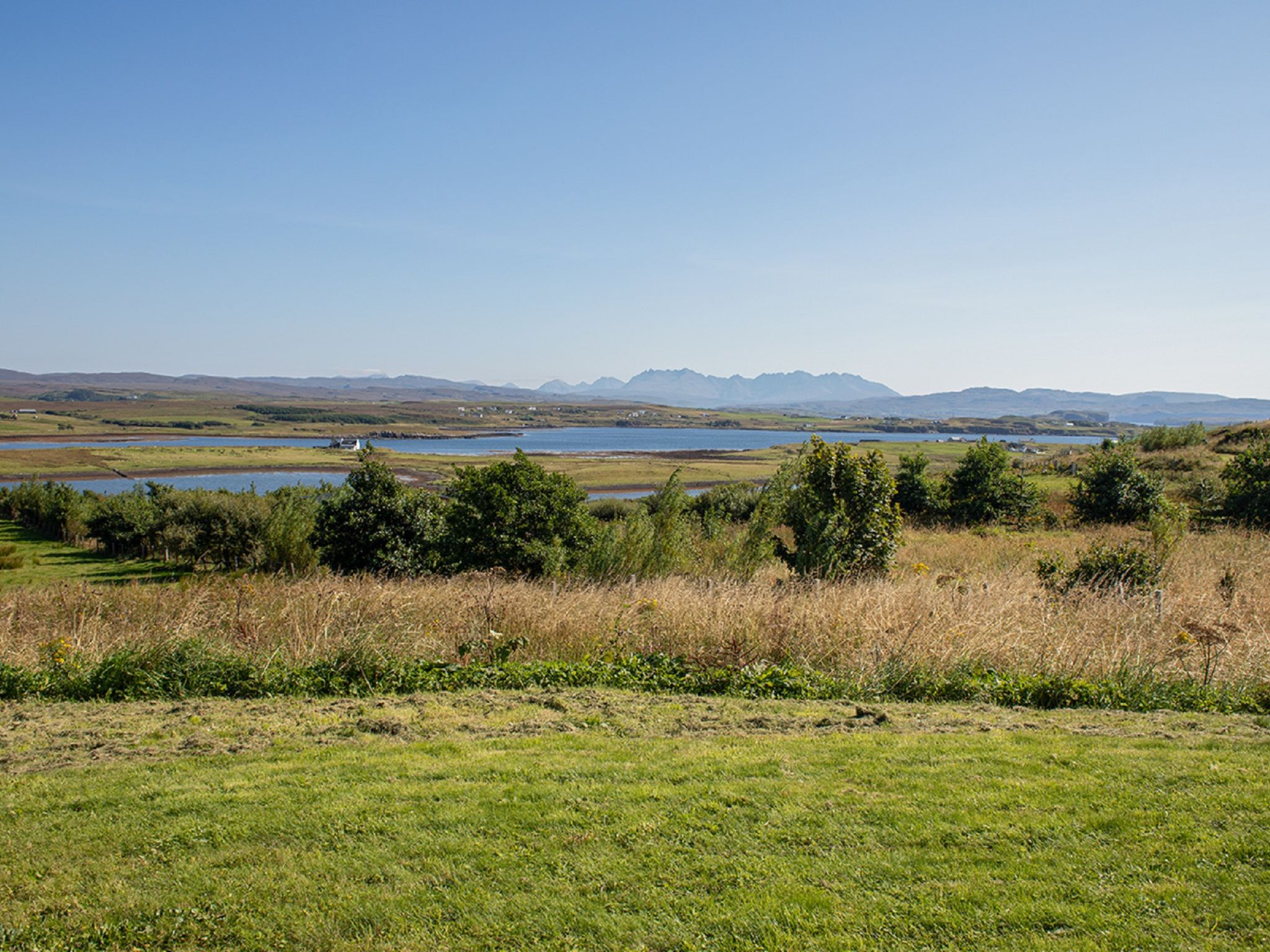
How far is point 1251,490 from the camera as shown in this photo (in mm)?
22906

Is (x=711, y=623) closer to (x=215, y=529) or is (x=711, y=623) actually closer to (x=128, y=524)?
(x=215, y=529)

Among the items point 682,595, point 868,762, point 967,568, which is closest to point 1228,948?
point 868,762

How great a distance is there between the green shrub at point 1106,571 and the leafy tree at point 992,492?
15.4 meters

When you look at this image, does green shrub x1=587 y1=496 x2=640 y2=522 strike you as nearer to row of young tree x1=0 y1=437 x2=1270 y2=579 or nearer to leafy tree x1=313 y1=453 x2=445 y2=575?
row of young tree x1=0 y1=437 x2=1270 y2=579

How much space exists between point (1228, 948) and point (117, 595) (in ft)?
41.5

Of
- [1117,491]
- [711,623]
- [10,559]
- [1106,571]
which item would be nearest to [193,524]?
[10,559]

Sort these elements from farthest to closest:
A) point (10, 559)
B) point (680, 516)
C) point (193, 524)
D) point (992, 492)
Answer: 1. point (193, 524)
2. point (10, 559)
3. point (992, 492)
4. point (680, 516)

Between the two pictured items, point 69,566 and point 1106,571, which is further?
point 69,566

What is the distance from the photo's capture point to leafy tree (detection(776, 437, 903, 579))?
13867mm

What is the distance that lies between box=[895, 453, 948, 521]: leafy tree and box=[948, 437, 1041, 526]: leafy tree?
33.3 inches

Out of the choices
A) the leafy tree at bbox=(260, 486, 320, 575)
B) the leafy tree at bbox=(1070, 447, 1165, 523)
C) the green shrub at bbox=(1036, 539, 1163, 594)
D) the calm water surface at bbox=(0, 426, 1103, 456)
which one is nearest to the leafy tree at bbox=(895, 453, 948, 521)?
the leafy tree at bbox=(1070, 447, 1165, 523)

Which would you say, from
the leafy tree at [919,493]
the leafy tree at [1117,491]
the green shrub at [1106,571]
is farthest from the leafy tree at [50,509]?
the leafy tree at [1117,491]

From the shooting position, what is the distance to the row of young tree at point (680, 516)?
1442 centimetres

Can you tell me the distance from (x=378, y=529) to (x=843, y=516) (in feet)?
38.3
